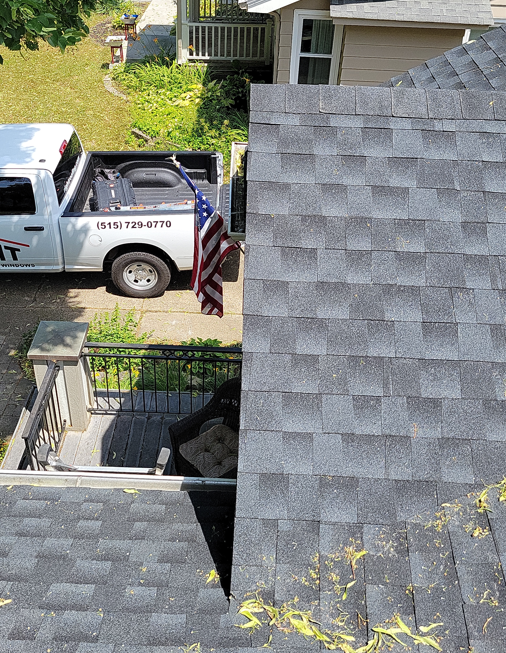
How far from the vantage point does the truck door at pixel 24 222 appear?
909cm

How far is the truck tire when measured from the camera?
379 inches

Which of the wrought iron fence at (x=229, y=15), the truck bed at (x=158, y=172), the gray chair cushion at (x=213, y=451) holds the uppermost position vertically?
the wrought iron fence at (x=229, y=15)

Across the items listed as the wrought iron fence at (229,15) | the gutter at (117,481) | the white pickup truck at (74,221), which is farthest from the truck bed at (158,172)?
the gutter at (117,481)

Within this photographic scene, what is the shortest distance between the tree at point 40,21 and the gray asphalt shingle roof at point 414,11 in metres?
5.10

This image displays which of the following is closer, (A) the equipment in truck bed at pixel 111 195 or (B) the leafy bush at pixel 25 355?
(B) the leafy bush at pixel 25 355

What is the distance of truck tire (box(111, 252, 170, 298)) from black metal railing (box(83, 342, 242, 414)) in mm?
1538

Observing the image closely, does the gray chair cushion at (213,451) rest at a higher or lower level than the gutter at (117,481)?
lower

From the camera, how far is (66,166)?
986 cm

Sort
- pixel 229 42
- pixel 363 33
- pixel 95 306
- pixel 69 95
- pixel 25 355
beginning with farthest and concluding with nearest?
pixel 229 42
pixel 69 95
pixel 363 33
pixel 95 306
pixel 25 355

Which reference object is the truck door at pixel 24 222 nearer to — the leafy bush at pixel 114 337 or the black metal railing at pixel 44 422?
the leafy bush at pixel 114 337

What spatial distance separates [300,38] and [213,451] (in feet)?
28.4

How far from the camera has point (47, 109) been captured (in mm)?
15102

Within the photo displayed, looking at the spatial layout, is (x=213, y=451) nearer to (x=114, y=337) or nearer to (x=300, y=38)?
(x=114, y=337)

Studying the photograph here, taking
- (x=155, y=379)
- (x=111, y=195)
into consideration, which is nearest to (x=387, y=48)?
(x=111, y=195)
